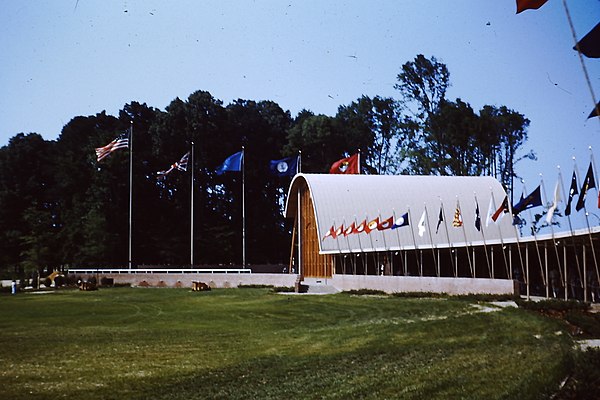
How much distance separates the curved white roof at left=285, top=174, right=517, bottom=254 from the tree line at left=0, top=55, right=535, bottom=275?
61.2ft

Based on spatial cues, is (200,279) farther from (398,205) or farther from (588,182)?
(588,182)

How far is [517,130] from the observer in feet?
243

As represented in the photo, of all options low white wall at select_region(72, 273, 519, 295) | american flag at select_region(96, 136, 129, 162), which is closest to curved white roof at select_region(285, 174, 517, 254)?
low white wall at select_region(72, 273, 519, 295)

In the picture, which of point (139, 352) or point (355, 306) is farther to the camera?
point (355, 306)

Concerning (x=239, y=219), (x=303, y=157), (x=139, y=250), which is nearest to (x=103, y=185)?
(x=139, y=250)

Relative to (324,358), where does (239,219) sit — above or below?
above

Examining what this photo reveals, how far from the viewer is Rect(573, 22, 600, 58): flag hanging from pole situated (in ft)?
33.4

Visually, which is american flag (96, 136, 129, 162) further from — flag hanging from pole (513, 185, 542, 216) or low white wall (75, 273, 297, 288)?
flag hanging from pole (513, 185, 542, 216)

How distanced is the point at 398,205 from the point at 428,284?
69.2 feet

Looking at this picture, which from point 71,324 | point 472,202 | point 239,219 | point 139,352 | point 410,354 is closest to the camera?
point 410,354

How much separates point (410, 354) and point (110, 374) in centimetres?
596

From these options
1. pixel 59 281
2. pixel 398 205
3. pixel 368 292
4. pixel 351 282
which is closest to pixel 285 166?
pixel 398 205

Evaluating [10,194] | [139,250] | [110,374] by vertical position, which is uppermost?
[10,194]

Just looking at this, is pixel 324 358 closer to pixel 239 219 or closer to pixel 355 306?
pixel 355 306
